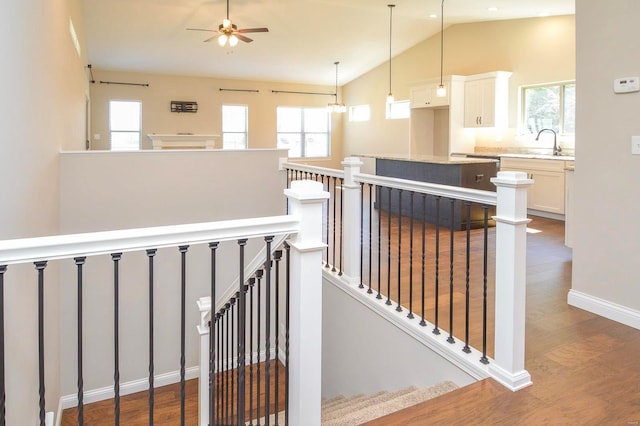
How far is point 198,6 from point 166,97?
3784 mm

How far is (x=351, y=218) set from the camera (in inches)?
138

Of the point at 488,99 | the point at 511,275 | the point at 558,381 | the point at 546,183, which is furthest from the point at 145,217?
the point at 488,99

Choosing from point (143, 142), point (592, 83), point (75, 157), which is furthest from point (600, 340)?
point (143, 142)

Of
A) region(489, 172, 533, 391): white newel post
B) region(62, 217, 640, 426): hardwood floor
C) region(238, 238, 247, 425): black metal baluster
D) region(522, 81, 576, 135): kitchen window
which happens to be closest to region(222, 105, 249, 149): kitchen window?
region(522, 81, 576, 135): kitchen window

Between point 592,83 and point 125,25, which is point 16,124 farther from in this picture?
point 125,25

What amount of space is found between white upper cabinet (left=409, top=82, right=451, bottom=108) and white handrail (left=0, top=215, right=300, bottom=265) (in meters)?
7.83

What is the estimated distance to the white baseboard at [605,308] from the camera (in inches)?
113

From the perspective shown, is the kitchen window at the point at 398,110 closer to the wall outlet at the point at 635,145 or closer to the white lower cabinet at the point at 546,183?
the white lower cabinet at the point at 546,183

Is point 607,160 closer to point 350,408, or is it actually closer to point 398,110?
point 350,408

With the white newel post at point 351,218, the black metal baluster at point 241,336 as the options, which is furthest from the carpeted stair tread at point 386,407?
the white newel post at point 351,218

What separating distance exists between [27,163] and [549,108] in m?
7.37

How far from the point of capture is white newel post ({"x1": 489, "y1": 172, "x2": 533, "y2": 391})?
2.07 metres

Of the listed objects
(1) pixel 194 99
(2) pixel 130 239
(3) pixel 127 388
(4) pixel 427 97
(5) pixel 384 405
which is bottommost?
(3) pixel 127 388

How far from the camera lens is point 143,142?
1075 centimetres
